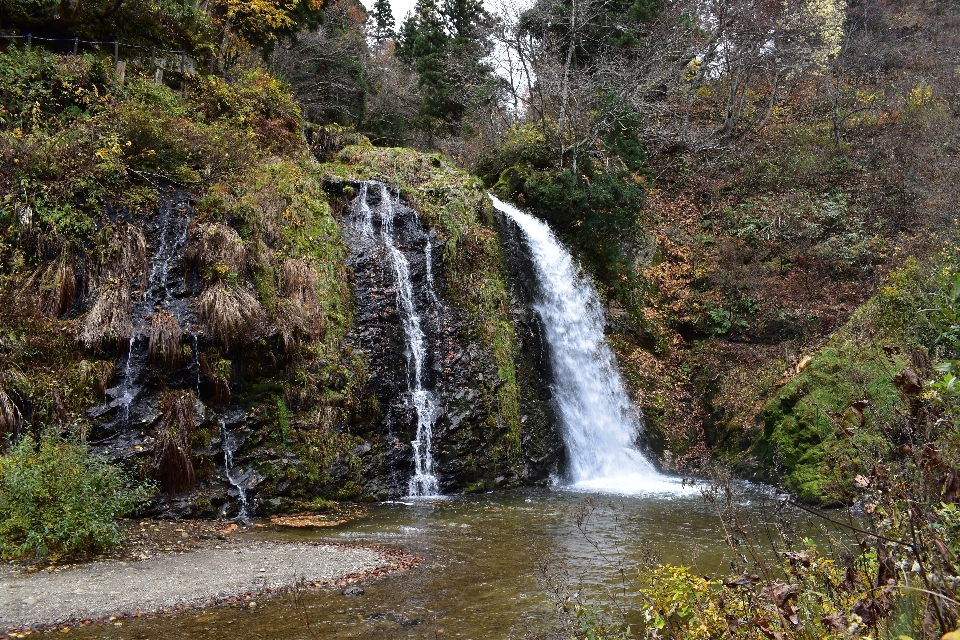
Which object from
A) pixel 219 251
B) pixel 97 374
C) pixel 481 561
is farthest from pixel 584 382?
pixel 97 374

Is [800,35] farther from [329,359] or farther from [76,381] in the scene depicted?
[76,381]

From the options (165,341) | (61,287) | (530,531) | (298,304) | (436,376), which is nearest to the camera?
(530,531)

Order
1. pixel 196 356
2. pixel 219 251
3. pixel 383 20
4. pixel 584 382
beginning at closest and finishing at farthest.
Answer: pixel 196 356
pixel 219 251
pixel 584 382
pixel 383 20

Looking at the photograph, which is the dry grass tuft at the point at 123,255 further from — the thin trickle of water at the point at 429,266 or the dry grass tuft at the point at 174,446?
the thin trickle of water at the point at 429,266

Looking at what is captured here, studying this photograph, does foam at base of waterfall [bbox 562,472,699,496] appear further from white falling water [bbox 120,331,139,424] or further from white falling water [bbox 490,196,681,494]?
white falling water [bbox 120,331,139,424]

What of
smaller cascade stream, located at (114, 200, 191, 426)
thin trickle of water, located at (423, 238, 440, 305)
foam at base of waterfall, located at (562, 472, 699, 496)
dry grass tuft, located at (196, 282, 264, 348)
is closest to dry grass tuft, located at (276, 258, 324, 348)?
dry grass tuft, located at (196, 282, 264, 348)

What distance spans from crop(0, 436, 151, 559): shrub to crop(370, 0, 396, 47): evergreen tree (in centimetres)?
3240

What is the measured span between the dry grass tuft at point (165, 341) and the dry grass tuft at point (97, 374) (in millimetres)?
557

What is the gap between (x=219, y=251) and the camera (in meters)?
9.84

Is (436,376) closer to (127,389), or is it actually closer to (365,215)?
(365,215)

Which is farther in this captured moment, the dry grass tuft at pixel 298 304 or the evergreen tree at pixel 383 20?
the evergreen tree at pixel 383 20

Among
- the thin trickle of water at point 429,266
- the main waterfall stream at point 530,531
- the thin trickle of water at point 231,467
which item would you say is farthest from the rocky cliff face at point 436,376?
the thin trickle of water at point 231,467

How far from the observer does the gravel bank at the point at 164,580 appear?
15.7 feet

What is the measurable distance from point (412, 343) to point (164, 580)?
22.5ft
